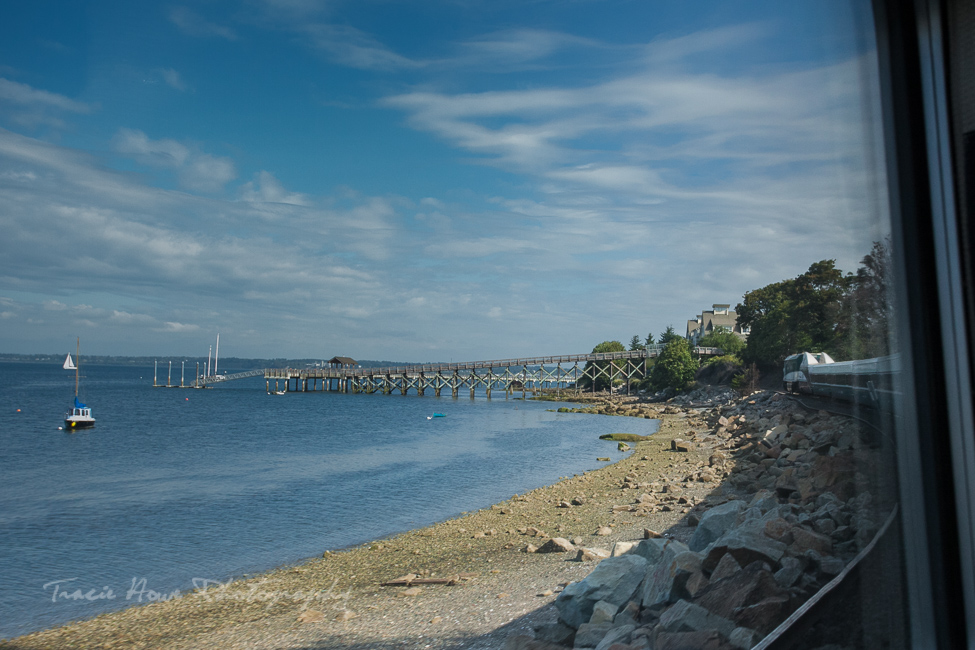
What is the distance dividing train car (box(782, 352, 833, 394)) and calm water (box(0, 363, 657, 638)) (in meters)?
8.07

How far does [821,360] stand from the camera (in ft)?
6.60

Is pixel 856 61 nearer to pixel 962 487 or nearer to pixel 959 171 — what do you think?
pixel 959 171

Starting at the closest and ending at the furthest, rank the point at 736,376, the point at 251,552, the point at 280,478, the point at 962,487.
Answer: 1. the point at 962,487
2. the point at 736,376
3. the point at 251,552
4. the point at 280,478

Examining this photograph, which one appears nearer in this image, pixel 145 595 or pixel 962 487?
pixel 962 487

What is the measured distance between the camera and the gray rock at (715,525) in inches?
187

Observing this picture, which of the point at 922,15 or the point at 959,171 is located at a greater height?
the point at 922,15

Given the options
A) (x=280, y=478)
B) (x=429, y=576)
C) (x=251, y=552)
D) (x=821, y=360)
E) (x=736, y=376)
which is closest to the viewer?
(x=821, y=360)

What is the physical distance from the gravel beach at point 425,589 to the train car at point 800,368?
3.32 m

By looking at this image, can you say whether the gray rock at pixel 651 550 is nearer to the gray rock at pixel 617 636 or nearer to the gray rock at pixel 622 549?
the gray rock at pixel 622 549

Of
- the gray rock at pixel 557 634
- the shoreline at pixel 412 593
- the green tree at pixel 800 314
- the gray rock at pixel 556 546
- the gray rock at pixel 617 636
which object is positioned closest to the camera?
the green tree at pixel 800 314

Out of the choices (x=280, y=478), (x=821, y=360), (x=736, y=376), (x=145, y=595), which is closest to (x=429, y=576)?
(x=145, y=595)

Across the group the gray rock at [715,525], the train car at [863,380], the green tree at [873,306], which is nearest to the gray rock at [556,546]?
the gray rock at [715,525]

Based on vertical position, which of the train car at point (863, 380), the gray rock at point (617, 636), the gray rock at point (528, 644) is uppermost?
the train car at point (863, 380)

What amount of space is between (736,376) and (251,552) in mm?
8602
